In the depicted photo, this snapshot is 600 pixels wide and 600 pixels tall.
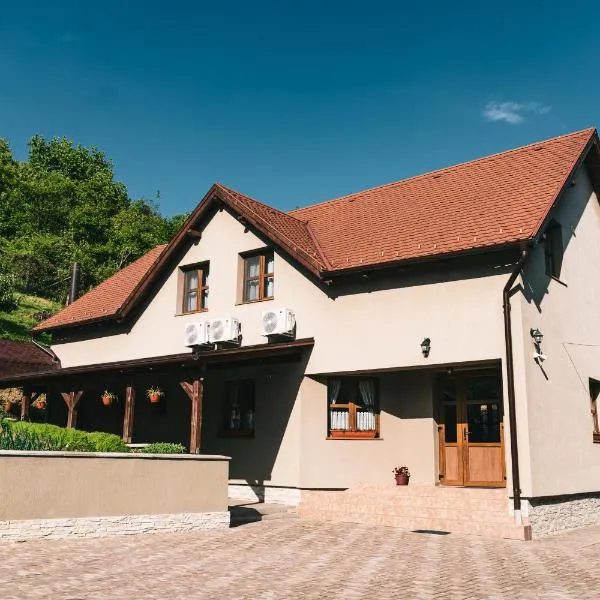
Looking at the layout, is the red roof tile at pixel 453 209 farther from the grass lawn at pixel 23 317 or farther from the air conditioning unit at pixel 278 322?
the grass lawn at pixel 23 317

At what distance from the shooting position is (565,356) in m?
14.8

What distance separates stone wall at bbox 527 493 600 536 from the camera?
40.8 feet

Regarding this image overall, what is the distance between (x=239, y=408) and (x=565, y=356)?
8221 millimetres

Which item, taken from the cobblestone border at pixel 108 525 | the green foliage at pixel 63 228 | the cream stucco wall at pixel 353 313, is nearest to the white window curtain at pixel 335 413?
the cream stucco wall at pixel 353 313

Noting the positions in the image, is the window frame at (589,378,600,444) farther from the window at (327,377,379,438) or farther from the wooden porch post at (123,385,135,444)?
the wooden porch post at (123,385,135,444)

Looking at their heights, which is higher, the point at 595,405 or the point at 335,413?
the point at 595,405

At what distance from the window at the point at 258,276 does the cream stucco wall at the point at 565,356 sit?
22.4ft

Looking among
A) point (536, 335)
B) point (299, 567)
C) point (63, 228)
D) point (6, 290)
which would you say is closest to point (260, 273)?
point (536, 335)

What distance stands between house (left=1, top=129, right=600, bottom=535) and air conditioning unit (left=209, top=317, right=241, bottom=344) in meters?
0.04

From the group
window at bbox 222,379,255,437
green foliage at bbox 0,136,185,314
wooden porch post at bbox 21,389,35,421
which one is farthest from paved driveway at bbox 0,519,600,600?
green foliage at bbox 0,136,185,314

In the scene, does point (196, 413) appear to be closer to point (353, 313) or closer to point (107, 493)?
point (107, 493)

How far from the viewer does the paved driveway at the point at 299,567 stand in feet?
24.8

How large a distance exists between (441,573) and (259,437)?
851 centimetres

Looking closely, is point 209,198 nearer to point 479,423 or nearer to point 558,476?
point 479,423
